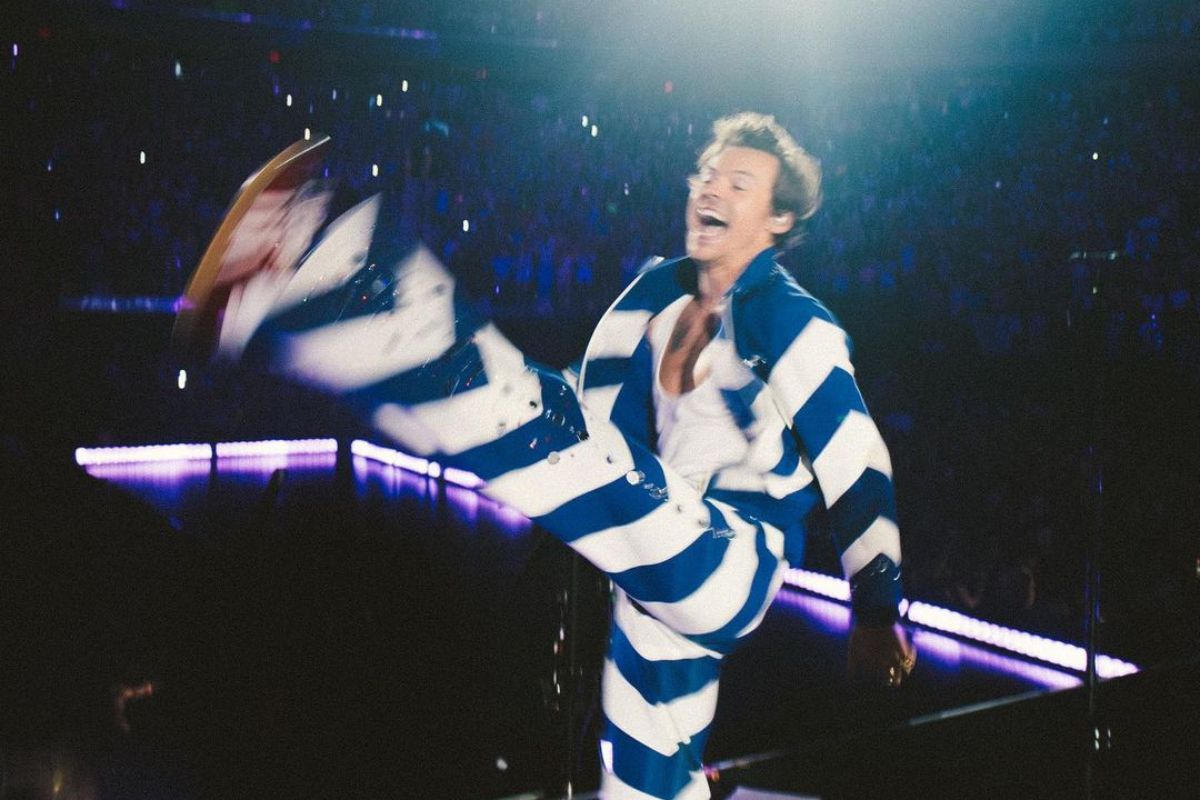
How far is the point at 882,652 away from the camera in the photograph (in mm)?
1157

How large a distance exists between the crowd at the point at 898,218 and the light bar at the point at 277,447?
0.67ft

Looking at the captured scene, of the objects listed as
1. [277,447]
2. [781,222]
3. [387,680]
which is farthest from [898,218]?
[277,447]

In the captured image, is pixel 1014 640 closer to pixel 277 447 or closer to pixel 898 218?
pixel 898 218

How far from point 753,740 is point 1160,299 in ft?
8.21

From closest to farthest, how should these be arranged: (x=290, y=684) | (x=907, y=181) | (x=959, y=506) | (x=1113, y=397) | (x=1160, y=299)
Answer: (x=290, y=684) < (x=1113, y=397) < (x=959, y=506) < (x=1160, y=299) < (x=907, y=181)

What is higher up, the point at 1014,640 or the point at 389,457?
the point at 1014,640

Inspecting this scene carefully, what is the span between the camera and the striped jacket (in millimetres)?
1118

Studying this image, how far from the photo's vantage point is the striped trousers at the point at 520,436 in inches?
32.9

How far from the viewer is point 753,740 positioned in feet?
7.36

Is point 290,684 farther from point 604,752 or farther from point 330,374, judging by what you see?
point 330,374

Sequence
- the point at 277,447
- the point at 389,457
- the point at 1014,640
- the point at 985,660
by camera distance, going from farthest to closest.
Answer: the point at 277,447 < the point at 389,457 < the point at 1014,640 < the point at 985,660

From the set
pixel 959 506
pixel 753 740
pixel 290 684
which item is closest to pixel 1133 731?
pixel 753 740

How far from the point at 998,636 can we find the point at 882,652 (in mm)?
2090

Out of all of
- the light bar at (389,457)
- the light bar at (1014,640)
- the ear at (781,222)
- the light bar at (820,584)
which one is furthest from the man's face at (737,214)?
the light bar at (389,457)
